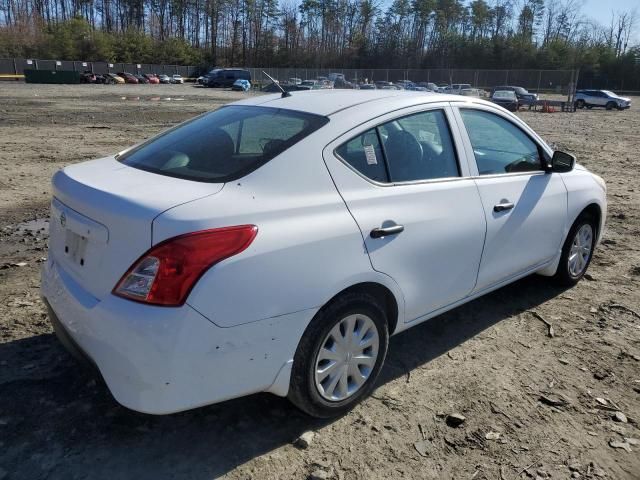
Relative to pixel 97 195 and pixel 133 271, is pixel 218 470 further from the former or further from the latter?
pixel 97 195

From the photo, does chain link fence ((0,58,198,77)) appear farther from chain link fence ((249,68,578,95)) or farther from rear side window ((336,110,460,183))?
rear side window ((336,110,460,183))

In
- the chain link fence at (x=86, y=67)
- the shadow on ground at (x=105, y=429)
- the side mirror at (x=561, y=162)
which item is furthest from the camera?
the chain link fence at (x=86, y=67)

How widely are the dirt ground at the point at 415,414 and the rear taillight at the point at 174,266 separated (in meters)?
0.64

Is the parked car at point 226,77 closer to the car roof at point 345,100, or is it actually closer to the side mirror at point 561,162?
the side mirror at point 561,162

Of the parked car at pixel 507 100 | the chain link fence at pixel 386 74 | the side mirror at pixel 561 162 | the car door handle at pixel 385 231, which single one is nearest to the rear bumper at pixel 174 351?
the car door handle at pixel 385 231

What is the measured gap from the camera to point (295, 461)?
267cm

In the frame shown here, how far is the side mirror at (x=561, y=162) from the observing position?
14.0 feet

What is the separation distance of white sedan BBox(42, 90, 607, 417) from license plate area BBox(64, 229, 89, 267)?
1 centimetres

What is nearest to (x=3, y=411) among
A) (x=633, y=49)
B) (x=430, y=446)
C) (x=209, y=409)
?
(x=209, y=409)

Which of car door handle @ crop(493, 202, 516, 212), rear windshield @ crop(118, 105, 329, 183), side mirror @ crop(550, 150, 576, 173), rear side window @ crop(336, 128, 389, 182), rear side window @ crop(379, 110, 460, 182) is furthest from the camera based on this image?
side mirror @ crop(550, 150, 576, 173)

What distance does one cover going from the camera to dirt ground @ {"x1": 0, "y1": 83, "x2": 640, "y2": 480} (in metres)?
2.65

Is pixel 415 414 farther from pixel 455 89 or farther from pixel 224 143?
pixel 455 89

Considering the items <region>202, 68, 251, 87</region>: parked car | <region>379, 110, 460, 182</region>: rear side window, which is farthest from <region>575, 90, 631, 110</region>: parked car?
<region>379, 110, 460, 182</region>: rear side window

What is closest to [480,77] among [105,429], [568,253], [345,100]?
[568,253]
